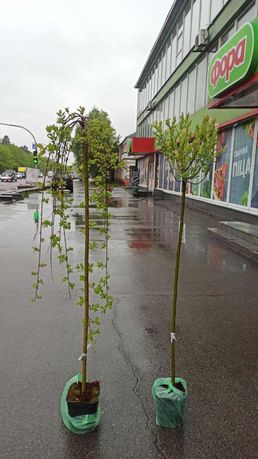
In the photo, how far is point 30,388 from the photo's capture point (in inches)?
113

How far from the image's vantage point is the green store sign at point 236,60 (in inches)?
278

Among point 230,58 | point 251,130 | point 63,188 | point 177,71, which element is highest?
point 177,71

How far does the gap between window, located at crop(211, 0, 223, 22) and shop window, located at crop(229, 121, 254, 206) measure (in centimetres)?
571

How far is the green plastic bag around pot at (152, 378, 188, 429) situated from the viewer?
2.39 m

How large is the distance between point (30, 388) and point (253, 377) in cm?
202

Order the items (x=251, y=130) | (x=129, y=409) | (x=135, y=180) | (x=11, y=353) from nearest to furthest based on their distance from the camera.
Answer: (x=129, y=409), (x=11, y=353), (x=251, y=130), (x=135, y=180)

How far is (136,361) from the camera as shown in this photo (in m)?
3.34

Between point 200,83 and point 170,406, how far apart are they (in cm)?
1614

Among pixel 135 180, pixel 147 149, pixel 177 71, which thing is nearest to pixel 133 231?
pixel 177 71

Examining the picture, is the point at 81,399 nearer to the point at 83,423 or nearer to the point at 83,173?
the point at 83,423

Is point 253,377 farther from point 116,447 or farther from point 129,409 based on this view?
point 116,447

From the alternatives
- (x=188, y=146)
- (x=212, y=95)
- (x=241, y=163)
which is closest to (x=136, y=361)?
(x=188, y=146)

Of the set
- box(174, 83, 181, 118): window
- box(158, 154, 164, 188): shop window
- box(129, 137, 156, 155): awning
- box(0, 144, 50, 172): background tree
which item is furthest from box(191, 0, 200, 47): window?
box(0, 144, 50, 172): background tree

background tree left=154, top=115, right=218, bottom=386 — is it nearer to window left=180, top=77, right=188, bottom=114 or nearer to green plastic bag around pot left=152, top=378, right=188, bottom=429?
green plastic bag around pot left=152, top=378, right=188, bottom=429
